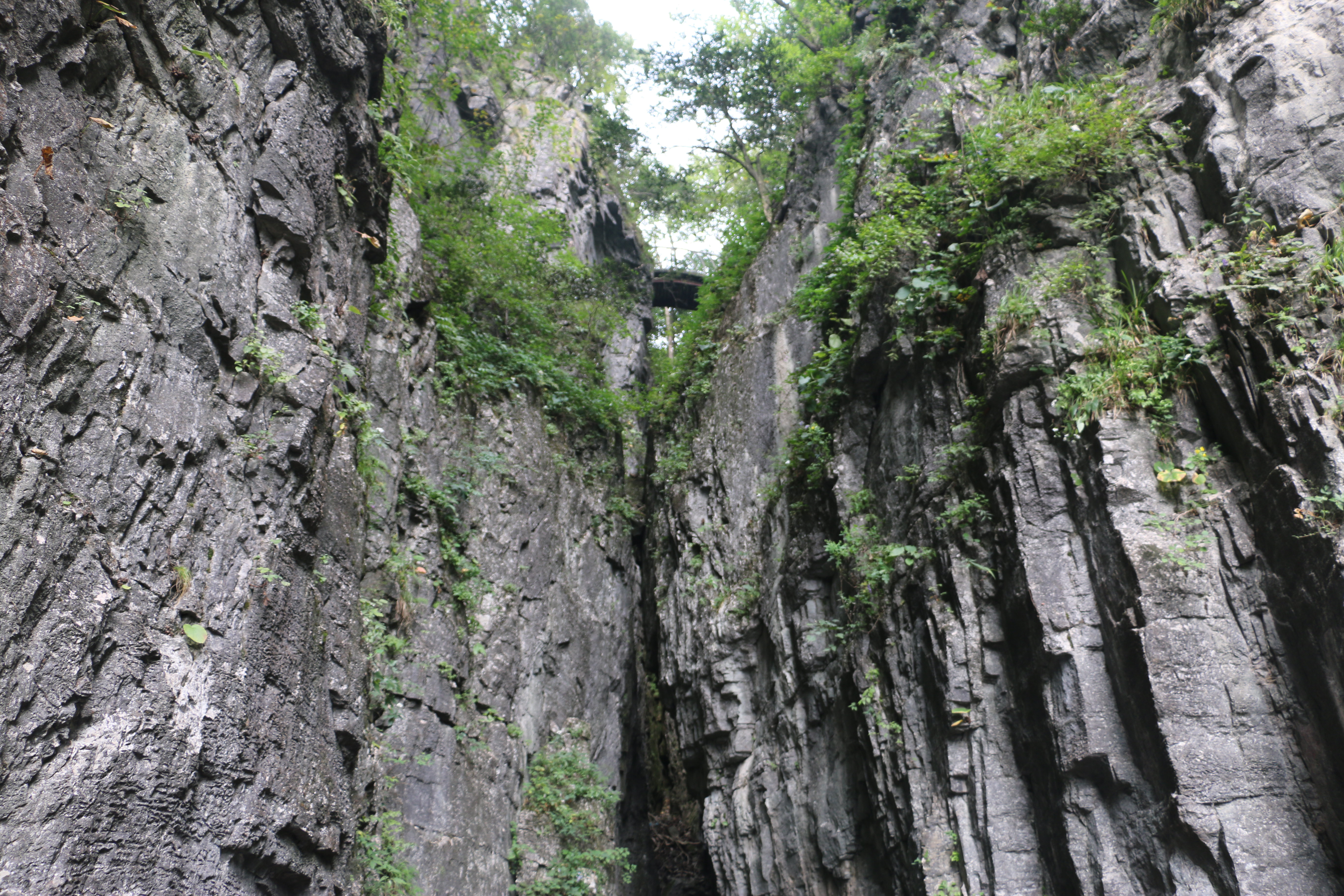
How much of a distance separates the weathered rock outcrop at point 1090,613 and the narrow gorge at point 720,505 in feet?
0.13

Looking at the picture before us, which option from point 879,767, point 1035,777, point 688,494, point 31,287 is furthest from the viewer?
point 688,494

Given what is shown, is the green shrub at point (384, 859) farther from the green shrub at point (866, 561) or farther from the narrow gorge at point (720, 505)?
the green shrub at point (866, 561)

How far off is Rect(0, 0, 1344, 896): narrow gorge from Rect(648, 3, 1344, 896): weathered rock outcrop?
1.5 inches

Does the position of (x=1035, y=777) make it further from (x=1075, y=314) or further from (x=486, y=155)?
(x=486, y=155)

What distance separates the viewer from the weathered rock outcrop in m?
5.17

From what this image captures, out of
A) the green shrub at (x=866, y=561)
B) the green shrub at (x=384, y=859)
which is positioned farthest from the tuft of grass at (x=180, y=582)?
the green shrub at (x=866, y=561)

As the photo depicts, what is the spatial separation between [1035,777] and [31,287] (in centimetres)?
740

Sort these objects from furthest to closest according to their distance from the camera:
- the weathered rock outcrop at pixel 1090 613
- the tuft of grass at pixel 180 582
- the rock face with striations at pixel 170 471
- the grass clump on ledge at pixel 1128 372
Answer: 1. the grass clump on ledge at pixel 1128 372
2. the weathered rock outcrop at pixel 1090 613
3. the tuft of grass at pixel 180 582
4. the rock face with striations at pixel 170 471

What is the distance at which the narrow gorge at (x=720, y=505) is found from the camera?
14.5 ft

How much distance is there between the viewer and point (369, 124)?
827 cm

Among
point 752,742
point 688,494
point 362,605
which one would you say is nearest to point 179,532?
point 362,605

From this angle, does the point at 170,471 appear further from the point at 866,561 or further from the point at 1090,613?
the point at 866,561

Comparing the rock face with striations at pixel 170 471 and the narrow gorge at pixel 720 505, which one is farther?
the narrow gorge at pixel 720 505

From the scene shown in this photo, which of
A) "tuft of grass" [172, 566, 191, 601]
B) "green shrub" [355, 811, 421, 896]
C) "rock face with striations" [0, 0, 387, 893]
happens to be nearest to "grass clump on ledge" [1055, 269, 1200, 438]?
"rock face with striations" [0, 0, 387, 893]
